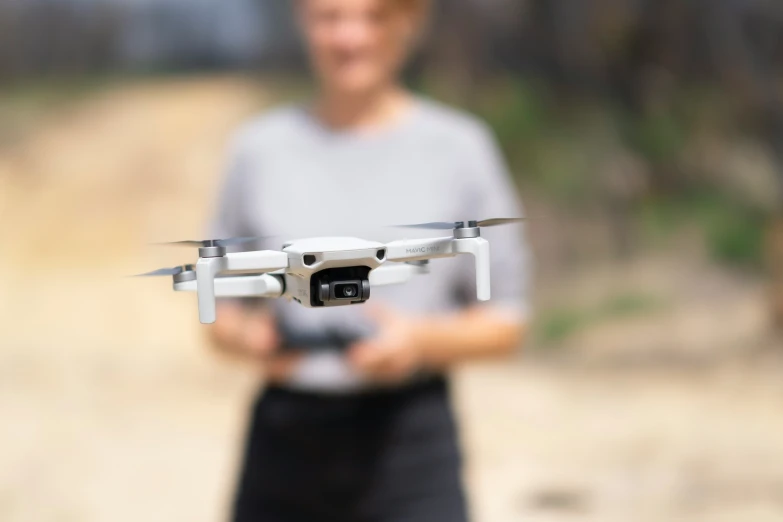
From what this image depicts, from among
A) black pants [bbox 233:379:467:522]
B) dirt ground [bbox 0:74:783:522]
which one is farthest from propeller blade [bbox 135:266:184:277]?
dirt ground [bbox 0:74:783:522]

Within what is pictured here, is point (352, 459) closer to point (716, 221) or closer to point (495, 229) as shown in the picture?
point (495, 229)

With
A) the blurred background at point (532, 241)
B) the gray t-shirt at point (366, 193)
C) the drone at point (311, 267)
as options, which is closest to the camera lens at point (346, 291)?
the drone at point (311, 267)

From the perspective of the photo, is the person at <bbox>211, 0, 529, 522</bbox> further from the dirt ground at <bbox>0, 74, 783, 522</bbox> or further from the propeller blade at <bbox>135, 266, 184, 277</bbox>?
the dirt ground at <bbox>0, 74, 783, 522</bbox>

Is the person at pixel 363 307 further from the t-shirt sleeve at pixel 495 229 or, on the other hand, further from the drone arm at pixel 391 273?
the drone arm at pixel 391 273

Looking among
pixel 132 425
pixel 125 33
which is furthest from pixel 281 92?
pixel 132 425

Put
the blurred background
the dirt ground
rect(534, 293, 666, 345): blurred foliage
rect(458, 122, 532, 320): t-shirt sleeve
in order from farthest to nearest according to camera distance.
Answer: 1. rect(534, 293, 666, 345): blurred foliage
2. the blurred background
3. the dirt ground
4. rect(458, 122, 532, 320): t-shirt sleeve

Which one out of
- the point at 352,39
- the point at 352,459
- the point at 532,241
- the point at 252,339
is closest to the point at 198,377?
the point at 532,241

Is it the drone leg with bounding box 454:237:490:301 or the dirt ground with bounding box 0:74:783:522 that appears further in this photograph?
the dirt ground with bounding box 0:74:783:522
